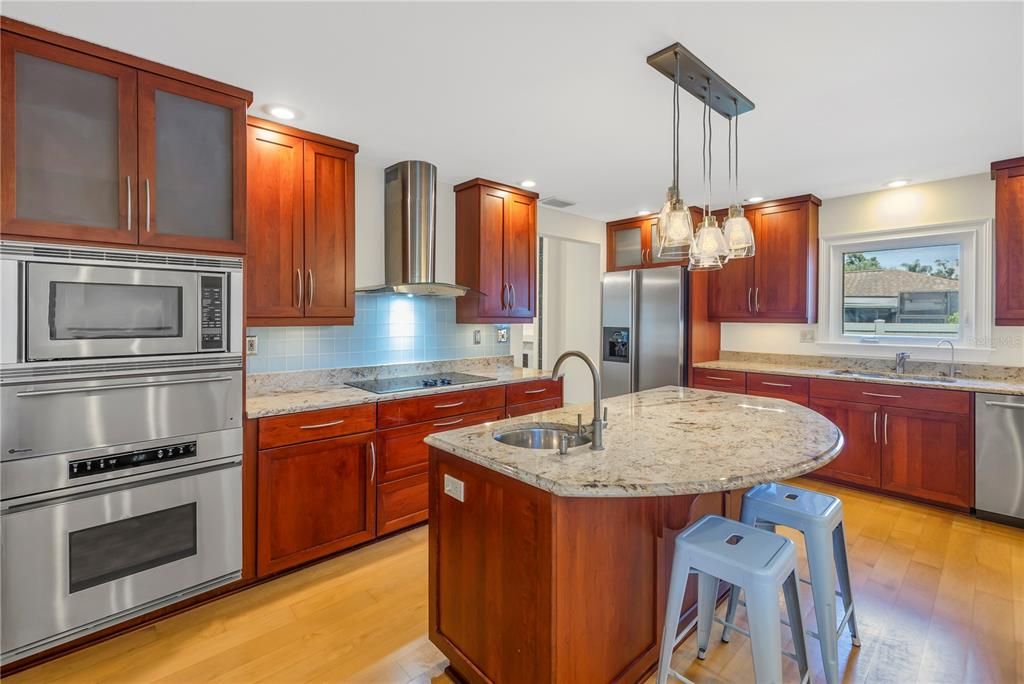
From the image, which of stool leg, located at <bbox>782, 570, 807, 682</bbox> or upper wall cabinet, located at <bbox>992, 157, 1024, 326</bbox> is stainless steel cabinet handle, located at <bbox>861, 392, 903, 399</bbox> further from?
stool leg, located at <bbox>782, 570, 807, 682</bbox>

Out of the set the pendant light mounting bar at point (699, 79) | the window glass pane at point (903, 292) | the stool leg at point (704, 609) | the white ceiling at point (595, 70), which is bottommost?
the stool leg at point (704, 609)

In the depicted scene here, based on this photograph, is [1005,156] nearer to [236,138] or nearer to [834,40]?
[834,40]

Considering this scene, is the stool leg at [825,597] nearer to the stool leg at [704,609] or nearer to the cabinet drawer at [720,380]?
the stool leg at [704,609]

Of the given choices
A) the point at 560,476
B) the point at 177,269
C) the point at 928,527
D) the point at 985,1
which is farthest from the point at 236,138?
the point at 928,527

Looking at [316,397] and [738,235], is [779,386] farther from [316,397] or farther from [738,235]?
[316,397]

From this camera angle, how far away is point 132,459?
6.53ft

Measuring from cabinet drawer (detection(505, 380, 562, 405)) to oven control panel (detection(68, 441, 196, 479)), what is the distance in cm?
197

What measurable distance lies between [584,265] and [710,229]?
3765mm

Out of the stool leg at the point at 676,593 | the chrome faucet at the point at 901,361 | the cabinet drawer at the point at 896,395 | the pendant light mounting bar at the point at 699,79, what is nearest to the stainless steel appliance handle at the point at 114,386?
the stool leg at the point at 676,593

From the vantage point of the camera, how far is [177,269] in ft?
6.87

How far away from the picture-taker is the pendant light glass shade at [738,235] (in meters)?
2.14

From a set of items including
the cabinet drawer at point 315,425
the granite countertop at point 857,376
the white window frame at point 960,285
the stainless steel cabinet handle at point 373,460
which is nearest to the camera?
the cabinet drawer at point 315,425

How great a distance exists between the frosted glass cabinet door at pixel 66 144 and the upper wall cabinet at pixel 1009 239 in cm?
507

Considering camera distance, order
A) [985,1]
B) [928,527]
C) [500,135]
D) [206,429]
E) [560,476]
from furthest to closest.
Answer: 1. [928,527]
2. [500,135]
3. [206,429]
4. [985,1]
5. [560,476]
